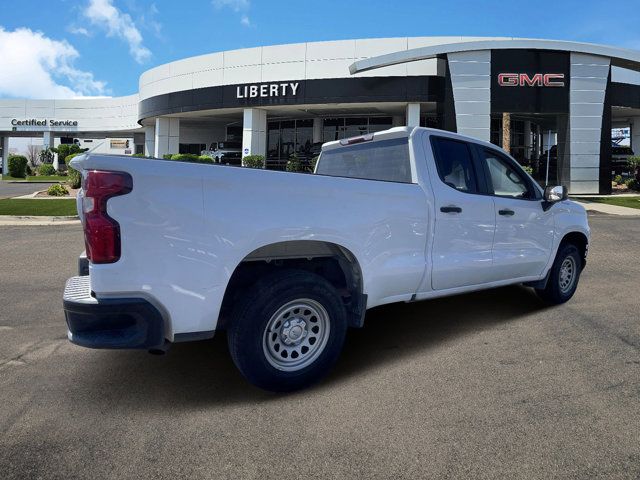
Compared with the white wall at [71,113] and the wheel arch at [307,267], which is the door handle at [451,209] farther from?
the white wall at [71,113]

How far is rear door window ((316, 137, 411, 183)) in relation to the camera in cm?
444

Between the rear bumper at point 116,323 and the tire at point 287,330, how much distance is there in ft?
1.70

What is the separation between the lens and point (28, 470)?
2533 mm

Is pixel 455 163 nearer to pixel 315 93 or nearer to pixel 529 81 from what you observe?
pixel 529 81

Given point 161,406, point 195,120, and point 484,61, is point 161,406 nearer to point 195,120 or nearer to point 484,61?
point 484,61

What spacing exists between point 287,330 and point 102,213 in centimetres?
141

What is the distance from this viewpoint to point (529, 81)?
2470cm

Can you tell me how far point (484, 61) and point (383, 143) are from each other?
22.9 m

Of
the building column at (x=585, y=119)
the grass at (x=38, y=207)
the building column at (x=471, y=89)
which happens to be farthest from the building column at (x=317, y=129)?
the grass at (x=38, y=207)

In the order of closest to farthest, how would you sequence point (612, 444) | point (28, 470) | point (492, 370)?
point (28, 470), point (612, 444), point (492, 370)

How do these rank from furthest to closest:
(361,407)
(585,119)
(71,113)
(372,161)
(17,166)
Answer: (71,113) → (17,166) → (585,119) → (372,161) → (361,407)

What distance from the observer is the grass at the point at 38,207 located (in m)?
15.5

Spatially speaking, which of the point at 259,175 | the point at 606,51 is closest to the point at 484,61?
the point at 606,51

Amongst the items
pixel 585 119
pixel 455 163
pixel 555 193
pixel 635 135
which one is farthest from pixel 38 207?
pixel 635 135
